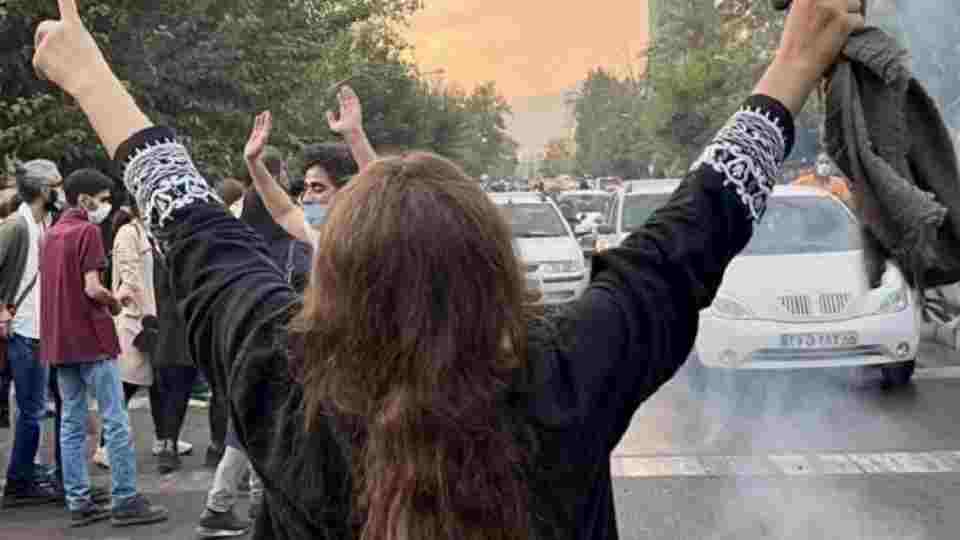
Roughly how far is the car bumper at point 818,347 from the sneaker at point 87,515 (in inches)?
186

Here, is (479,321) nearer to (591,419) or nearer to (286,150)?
(591,419)

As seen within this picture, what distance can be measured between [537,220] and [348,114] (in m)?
12.7

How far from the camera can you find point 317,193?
4984 millimetres

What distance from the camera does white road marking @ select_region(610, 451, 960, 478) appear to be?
6.80m

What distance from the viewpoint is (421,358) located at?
146cm

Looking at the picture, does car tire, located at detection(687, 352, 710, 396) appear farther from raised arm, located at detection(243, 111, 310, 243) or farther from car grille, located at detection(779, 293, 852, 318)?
raised arm, located at detection(243, 111, 310, 243)

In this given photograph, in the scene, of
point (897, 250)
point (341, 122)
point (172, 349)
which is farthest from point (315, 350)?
point (172, 349)

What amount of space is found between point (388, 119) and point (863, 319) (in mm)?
28682

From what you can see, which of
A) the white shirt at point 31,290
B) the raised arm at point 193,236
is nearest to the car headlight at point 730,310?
the white shirt at point 31,290

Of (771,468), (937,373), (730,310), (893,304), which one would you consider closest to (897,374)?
(893,304)

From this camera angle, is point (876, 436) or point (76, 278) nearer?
point (76, 278)

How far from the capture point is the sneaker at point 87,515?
6.26 metres

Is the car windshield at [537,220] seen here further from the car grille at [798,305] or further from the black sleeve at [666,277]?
the black sleeve at [666,277]

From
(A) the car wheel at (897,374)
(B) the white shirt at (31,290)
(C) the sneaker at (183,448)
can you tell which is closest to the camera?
(B) the white shirt at (31,290)
